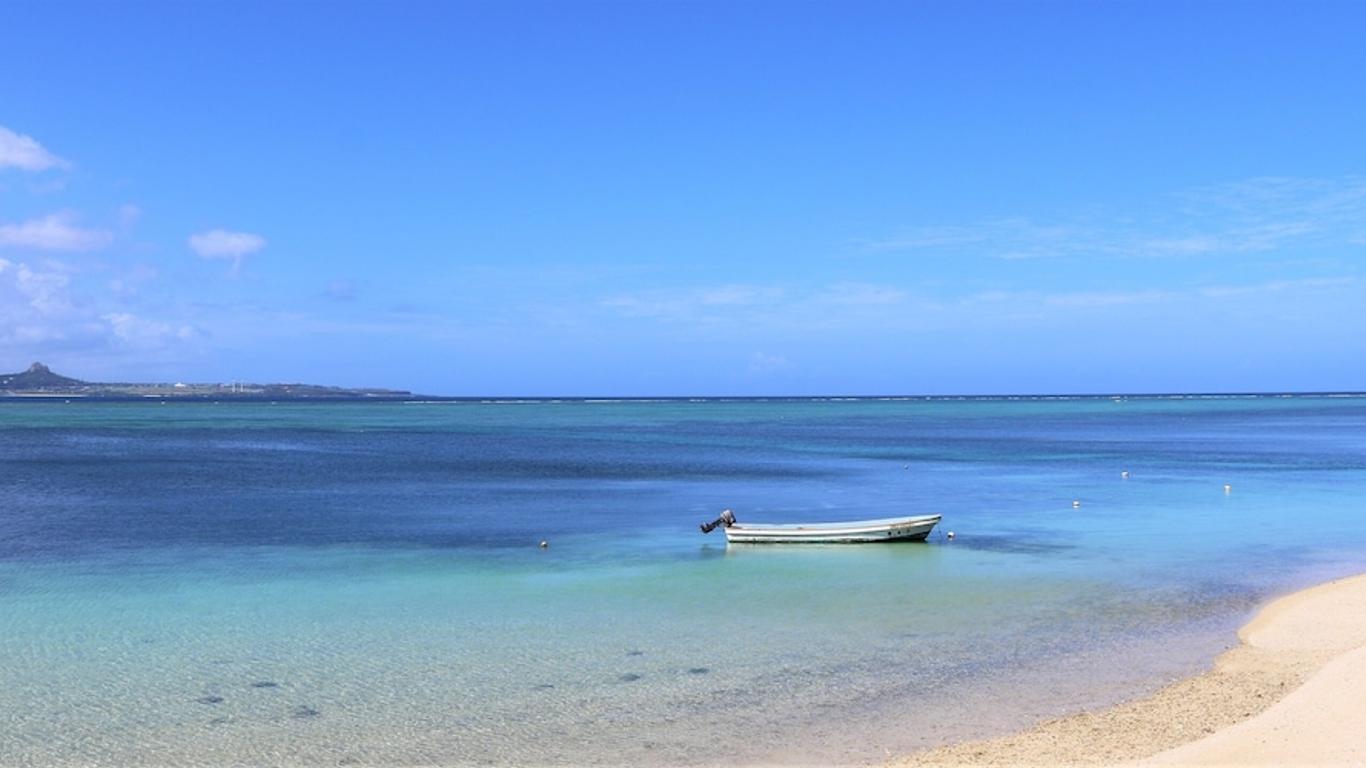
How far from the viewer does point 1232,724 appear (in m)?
11.0

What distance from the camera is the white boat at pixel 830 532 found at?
2553 cm

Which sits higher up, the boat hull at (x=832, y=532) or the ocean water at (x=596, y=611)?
the boat hull at (x=832, y=532)

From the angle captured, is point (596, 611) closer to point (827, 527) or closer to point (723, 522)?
point (723, 522)

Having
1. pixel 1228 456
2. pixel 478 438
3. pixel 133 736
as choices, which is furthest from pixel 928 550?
pixel 478 438

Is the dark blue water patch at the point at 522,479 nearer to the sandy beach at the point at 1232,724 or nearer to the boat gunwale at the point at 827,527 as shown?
the boat gunwale at the point at 827,527

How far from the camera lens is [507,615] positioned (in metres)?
17.4

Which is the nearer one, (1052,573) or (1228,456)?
(1052,573)

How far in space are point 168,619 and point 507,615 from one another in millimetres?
5044

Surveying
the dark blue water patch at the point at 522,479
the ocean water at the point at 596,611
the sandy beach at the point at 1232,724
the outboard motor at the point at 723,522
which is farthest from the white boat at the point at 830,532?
the sandy beach at the point at 1232,724

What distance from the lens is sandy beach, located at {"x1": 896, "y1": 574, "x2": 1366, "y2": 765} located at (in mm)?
9852

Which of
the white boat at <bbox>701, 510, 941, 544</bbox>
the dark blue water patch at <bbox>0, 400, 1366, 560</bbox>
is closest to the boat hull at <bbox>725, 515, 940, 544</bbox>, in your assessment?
the white boat at <bbox>701, 510, 941, 544</bbox>

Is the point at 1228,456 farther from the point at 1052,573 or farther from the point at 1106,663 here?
the point at 1106,663

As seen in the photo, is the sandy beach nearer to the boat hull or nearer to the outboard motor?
the boat hull

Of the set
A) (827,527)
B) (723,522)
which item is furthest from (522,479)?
(827,527)
